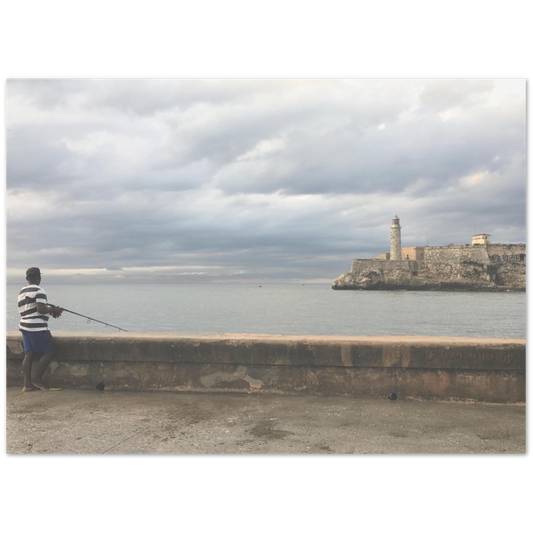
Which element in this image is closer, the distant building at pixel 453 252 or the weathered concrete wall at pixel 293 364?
the weathered concrete wall at pixel 293 364

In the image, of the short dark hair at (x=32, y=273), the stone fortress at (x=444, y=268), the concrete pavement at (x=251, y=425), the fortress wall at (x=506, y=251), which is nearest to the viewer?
the concrete pavement at (x=251, y=425)

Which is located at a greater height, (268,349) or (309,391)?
(268,349)

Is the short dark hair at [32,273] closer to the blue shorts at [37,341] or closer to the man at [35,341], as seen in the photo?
the man at [35,341]

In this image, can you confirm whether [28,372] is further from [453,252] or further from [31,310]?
[453,252]

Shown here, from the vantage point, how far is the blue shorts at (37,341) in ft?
17.0

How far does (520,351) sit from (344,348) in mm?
1659

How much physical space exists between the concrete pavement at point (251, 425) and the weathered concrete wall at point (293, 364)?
16cm

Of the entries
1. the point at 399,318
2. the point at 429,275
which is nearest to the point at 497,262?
the point at 429,275

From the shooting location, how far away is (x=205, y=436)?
371 centimetres

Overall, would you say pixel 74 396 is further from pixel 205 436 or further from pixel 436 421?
pixel 436 421

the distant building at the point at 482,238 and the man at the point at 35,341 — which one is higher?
the distant building at the point at 482,238

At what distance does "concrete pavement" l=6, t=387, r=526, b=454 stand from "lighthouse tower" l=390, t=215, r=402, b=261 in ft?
342

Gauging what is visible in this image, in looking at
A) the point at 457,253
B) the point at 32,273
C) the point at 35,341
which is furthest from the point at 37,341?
the point at 457,253

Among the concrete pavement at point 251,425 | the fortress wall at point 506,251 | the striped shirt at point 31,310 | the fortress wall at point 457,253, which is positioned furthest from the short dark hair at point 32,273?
the fortress wall at point 506,251
